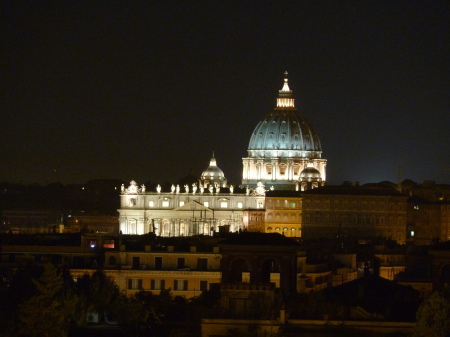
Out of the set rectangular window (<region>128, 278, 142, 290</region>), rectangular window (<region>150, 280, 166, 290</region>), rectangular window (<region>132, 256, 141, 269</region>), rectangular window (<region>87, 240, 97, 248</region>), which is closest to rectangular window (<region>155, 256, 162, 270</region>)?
rectangular window (<region>132, 256, 141, 269</region>)

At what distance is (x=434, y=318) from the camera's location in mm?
58188

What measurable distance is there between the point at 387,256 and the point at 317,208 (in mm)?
71021

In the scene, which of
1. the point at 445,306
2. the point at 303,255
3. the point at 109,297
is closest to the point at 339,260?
the point at 303,255

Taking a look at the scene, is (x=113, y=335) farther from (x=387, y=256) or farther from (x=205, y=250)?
(x=387, y=256)

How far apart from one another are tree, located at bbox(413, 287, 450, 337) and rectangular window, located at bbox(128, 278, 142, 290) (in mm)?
33238

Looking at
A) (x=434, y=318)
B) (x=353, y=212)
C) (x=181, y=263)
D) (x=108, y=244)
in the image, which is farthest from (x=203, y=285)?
(x=353, y=212)

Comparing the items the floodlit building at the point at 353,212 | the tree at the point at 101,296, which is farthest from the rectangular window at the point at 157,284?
the floodlit building at the point at 353,212

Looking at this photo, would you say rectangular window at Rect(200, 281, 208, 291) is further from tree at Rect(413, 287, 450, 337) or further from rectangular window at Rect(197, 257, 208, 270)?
tree at Rect(413, 287, 450, 337)

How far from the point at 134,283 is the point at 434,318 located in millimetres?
36125

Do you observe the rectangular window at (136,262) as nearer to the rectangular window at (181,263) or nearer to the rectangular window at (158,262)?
the rectangular window at (158,262)

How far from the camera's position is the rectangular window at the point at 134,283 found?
3644 inches

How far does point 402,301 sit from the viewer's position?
65.6m

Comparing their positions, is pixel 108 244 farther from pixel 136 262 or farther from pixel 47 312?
pixel 47 312

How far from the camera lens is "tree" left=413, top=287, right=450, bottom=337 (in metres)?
57.4
